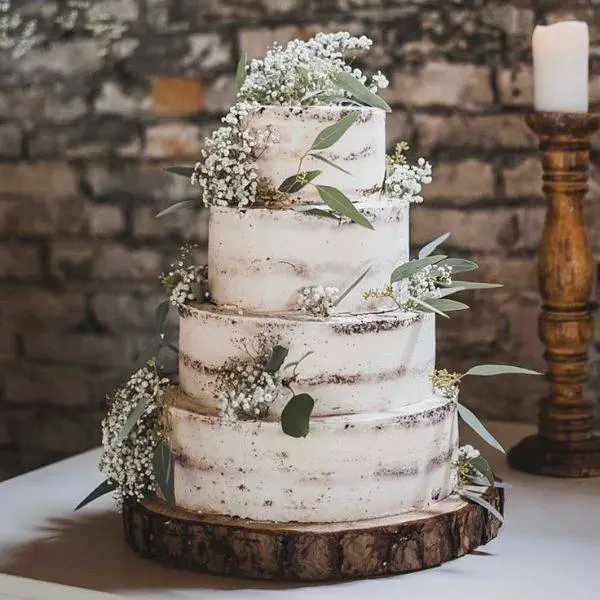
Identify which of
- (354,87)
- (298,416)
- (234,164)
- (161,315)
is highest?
(354,87)

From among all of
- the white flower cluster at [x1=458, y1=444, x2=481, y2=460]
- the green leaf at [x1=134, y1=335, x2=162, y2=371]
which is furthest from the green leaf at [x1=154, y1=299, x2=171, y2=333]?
the white flower cluster at [x1=458, y1=444, x2=481, y2=460]

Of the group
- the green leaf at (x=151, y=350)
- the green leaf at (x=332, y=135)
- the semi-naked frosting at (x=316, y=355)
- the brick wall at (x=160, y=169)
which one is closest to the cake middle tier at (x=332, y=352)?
the semi-naked frosting at (x=316, y=355)

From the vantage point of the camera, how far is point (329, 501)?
149 cm

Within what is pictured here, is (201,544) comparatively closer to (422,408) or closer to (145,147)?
(422,408)

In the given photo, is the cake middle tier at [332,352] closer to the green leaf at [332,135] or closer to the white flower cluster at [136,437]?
the white flower cluster at [136,437]

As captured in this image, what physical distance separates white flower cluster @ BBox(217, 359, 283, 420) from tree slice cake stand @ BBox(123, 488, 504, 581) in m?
0.15

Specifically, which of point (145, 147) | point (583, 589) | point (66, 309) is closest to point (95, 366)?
point (66, 309)

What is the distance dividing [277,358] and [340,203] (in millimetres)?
217

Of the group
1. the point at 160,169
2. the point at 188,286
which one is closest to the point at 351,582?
the point at 188,286

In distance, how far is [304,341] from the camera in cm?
147

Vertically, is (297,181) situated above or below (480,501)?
above

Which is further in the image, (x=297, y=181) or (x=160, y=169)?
(x=160, y=169)

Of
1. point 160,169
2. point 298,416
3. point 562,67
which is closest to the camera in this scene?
point 298,416

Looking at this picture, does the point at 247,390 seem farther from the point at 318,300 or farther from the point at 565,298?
the point at 565,298
